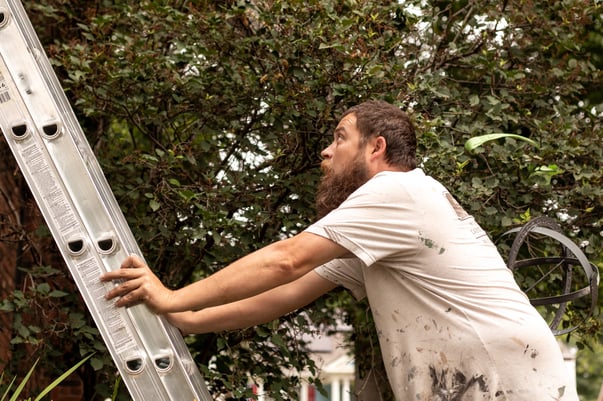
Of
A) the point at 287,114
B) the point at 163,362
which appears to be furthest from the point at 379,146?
the point at 287,114

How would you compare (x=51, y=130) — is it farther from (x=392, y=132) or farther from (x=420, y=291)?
(x=420, y=291)

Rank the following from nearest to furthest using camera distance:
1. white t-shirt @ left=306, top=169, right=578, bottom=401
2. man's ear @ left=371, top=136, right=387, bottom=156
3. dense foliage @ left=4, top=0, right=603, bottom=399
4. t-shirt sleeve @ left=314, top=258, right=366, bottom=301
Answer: white t-shirt @ left=306, top=169, right=578, bottom=401 → man's ear @ left=371, top=136, right=387, bottom=156 → t-shirt sleeve @ left=314, top=258, right=366, bottom=301 → dense foliage @ left=4, top=0, right=603, bottom=399

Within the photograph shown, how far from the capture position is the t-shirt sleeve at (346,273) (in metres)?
3.50

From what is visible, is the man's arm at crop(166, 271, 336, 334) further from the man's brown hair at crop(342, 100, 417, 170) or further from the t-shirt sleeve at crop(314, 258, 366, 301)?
the man's brown hair at crop(342, 100, 417, 170)

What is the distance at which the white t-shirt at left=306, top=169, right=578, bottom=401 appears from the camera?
2.94 metres

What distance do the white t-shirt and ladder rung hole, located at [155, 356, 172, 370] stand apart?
677mm

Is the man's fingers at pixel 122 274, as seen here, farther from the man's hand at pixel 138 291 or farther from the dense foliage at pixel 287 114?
the dense foliage at pixel 287 114

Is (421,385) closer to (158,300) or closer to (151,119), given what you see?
(158,300)

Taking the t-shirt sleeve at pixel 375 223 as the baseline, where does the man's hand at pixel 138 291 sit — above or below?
above

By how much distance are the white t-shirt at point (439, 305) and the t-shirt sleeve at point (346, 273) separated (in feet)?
1.16

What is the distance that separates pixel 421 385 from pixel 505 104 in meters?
2.43

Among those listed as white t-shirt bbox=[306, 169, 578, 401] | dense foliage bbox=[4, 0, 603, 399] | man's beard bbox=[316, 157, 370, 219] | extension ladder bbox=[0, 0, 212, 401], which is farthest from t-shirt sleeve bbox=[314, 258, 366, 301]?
dense foliage bbox=[4, 0, 603, 399]

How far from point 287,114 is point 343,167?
1.36 meters

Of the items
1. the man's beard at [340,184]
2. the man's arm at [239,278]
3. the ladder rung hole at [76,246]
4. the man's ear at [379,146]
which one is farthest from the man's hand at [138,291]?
the man's ear at [379,146]
